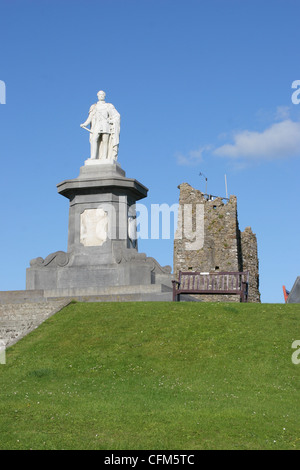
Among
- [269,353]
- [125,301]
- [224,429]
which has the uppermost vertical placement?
[125,301]

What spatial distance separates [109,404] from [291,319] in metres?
7.23

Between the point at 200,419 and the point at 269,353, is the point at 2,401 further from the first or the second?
the point at 269,353

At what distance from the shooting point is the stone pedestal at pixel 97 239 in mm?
→ 23688

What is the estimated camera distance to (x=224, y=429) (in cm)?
935

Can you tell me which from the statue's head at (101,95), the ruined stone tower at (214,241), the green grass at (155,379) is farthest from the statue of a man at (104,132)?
the ruined stone tower at (214,241)

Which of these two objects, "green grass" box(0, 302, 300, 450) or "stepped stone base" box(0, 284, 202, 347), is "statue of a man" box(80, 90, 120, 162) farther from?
"green grass" box(0, 302, 300, 450)

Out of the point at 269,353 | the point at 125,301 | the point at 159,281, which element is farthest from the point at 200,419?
the point at 159,281

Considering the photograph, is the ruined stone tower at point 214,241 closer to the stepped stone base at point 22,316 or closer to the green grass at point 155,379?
the stepped stone base at point 22,316

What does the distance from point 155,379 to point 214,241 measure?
41.5 meters

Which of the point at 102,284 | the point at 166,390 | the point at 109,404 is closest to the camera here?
the point at 109,404

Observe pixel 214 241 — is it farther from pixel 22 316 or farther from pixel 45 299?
pixel 22 316

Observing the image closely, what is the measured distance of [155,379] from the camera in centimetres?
1279

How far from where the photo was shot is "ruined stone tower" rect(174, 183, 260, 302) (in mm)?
53281

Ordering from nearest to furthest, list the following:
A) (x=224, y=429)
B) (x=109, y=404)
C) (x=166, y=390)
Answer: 1. (x=224, y=429)
2. (x=109, y=404)
3. (x=166, y=390)
